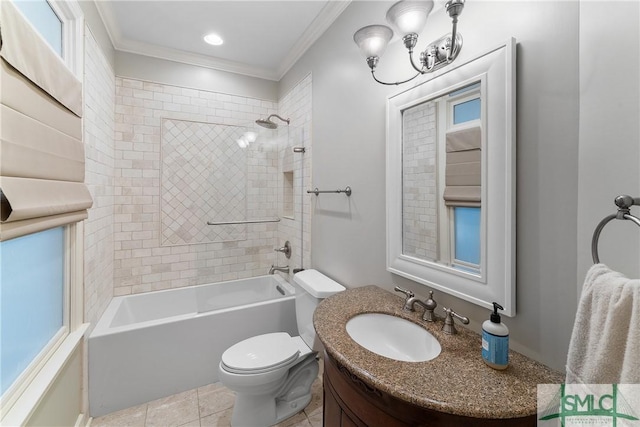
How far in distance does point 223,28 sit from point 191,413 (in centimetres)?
285

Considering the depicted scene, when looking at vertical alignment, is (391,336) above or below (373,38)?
below

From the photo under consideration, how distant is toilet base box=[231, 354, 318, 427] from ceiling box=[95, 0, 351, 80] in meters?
2.45

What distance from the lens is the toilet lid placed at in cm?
157

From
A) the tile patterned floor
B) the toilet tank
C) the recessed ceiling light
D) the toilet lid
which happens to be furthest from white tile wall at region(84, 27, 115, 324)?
the toilet tank

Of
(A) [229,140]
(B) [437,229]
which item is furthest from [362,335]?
(A) [229,140]

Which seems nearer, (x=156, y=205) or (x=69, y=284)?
(x=69, y=284)

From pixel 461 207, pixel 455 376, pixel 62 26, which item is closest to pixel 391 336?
pixel 455 376

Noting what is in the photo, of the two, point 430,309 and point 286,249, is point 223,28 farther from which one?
point 430,309

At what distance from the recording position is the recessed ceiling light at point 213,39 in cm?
234

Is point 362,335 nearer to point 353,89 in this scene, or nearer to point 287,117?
point 353,89

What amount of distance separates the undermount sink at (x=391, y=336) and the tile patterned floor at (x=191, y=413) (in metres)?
0.90

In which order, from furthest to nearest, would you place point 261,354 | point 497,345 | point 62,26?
point 261,354 < point 62,26 < point 497,345

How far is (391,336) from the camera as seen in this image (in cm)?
127

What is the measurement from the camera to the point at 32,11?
4.04 feet
